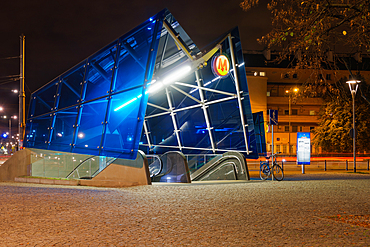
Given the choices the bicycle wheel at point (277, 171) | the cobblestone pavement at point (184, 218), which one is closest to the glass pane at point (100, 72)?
the cobblestone pavement at point (184, 218)

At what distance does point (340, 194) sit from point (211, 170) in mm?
7772

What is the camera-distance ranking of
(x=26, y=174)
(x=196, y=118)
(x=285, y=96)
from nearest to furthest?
(x=26, y=174) < (x=196, y=118) < (x=285, y=96)

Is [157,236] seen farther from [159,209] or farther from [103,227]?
[159,209]

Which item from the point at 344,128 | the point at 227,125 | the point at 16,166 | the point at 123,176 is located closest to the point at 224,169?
the point at 227,125

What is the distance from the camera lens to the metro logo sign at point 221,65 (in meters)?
15.6

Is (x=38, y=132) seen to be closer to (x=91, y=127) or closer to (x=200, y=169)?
(x=91, y=127)

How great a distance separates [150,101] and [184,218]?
1413 cm

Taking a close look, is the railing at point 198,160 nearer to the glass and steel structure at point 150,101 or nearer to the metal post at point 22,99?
the glass and steel structure at point 150,101

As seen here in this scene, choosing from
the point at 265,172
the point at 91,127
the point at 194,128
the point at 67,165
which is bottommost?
the point at 265,172

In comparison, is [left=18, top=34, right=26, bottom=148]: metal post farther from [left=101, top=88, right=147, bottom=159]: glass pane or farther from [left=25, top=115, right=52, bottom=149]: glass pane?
[left=101, top=88, right=147, bottom=159]: glass pane

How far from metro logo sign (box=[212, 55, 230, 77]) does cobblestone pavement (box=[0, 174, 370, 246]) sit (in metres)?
7.11

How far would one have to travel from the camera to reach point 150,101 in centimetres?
2020

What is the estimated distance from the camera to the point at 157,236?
524 cm

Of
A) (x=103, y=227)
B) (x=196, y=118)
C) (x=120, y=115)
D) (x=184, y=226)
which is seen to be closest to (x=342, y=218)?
(x=184, y=226)
